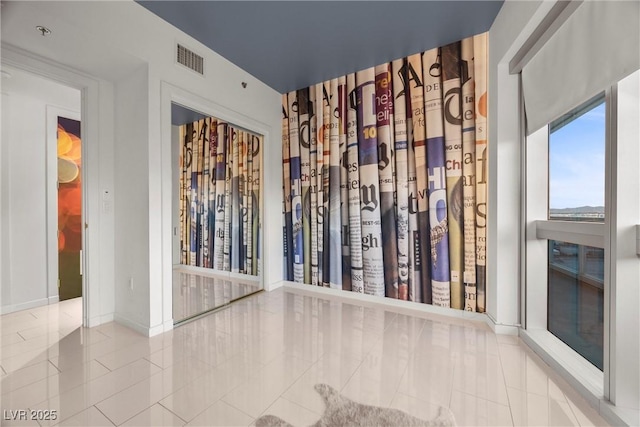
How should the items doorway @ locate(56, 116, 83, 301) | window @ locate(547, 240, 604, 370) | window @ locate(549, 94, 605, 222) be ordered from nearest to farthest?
1. window @ locate(549, 94, 605, 222)
2. window @ locate(547, 240, 604, 370)
3. doorway @ locate(56, 116, 83, 301)

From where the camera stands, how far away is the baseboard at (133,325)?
220cm

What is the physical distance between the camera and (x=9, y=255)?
8.84 ft

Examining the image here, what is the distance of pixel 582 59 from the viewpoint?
148 centimetres

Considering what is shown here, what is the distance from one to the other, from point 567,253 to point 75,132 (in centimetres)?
508

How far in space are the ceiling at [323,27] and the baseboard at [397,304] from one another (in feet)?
8.47

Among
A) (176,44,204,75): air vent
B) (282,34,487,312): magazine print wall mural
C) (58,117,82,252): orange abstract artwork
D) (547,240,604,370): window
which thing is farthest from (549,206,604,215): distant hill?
(58,117,82,252): orange abstract artwork

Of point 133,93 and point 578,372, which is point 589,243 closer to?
point 578,372

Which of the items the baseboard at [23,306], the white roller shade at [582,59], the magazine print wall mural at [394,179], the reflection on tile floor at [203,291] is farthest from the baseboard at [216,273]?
the white roller shade at [582,59]

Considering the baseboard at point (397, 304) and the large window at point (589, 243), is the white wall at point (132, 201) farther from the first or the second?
the large window at point (589, 243)

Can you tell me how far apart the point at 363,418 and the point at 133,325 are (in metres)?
2.12

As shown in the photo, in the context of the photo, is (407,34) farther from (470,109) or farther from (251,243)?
(251,243)

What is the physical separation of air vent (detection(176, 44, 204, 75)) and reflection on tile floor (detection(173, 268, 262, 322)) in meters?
2.27

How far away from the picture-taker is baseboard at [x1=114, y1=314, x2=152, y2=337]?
7.23ft

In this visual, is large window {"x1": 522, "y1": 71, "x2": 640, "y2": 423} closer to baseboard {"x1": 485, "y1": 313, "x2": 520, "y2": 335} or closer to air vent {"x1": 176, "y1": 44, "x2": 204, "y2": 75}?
baseboard {"x1": 485, "y1": 313, "x2": 520, "y2": 335}
